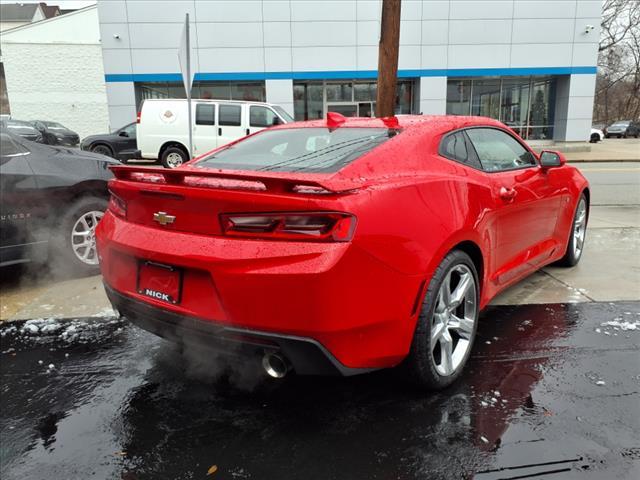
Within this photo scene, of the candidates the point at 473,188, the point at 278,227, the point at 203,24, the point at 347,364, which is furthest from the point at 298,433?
the point at 203,24

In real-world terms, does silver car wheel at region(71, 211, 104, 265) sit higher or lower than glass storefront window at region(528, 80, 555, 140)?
lower

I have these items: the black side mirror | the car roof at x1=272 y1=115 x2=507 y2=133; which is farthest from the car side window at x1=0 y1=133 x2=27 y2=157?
the black side mirror

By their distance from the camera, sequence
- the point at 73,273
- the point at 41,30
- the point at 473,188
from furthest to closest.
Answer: the point at 41,30, the point at 73,273, the point at 473,188

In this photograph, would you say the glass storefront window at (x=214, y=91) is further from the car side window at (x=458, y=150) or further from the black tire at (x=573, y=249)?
the car side window at (x=458, y=150)

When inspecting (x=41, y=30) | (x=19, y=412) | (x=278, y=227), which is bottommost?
(x=19, y=412)

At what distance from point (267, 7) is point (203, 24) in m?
2.93

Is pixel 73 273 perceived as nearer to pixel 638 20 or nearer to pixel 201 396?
pixel 201 396

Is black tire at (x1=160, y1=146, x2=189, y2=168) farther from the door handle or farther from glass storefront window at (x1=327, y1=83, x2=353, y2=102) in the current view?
the door handle

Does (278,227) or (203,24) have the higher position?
(203,24)

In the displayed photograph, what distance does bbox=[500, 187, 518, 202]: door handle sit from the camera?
10.9ft

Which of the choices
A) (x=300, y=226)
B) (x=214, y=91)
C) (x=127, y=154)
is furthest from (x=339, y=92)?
(x=300, y=226)

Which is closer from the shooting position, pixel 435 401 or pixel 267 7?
pixel 435 401

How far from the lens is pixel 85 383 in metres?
3.07

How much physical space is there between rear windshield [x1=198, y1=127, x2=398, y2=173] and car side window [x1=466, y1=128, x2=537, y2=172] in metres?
0.73
